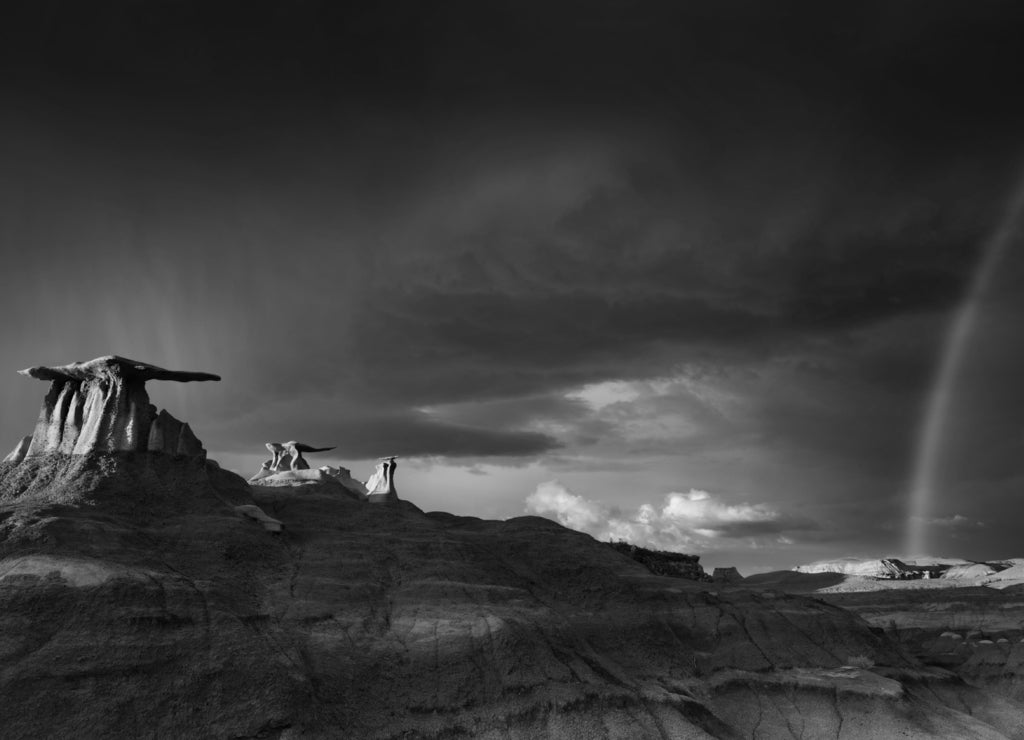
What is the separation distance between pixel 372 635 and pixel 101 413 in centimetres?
2517

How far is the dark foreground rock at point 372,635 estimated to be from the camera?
3959 centimetres

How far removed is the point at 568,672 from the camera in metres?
51.5

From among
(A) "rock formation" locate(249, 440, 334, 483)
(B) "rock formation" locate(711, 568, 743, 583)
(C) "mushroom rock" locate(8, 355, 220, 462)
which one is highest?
(A) "rock formation" locate(249, 440, 334, 483)

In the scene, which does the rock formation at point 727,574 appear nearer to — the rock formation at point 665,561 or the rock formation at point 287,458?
the rock formation at point 665,561

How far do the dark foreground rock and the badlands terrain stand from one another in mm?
139

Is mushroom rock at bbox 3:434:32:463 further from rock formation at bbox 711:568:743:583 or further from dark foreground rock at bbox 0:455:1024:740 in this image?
rock formation at bbox 711:568:743:583

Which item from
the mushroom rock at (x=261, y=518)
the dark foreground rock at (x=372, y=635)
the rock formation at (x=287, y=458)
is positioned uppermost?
the rock formation at (x=287, y=458)

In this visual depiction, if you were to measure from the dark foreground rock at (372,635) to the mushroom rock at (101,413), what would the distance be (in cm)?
186

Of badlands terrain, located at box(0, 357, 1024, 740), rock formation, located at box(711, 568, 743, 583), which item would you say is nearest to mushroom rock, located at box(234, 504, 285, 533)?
badlands terrain, located at box(0, 357, 1024, 740)

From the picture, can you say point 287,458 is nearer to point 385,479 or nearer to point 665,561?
point 385,479

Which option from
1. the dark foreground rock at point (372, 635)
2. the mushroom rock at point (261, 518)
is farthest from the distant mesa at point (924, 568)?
the mushroom rock at point (261, 518)

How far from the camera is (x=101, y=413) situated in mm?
57469

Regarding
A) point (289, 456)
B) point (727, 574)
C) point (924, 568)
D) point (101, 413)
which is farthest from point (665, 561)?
point (924, 568)

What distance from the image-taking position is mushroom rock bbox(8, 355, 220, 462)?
189 ft
